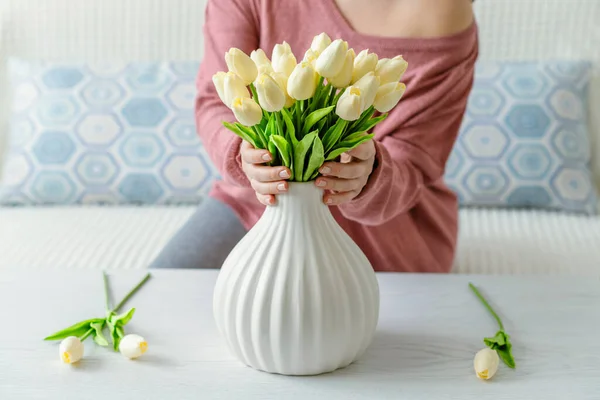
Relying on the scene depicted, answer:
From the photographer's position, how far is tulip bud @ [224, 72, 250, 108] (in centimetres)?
73

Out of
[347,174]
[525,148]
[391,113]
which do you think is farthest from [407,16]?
[525,148]

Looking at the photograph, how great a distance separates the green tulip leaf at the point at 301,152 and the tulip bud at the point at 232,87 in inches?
2.8

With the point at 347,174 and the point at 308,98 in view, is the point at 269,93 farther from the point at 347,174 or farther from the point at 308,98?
the point at 347,174


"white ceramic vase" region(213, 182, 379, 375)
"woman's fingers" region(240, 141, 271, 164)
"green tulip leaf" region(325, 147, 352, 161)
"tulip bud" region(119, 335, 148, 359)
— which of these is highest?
"green tulip leaf" region(325, 147, 352, 161)

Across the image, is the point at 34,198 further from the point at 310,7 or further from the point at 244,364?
the point at 244,364

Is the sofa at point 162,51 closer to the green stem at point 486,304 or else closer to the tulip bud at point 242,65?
the green stem at point 486,304

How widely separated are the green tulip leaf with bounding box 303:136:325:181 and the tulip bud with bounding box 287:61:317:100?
46 millimetres

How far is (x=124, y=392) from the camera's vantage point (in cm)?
77

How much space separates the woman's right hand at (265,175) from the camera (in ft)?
2.55

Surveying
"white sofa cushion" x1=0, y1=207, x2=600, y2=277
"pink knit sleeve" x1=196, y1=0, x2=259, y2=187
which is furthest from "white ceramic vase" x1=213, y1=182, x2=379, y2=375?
"white sofa cushion" x1=0, y1=207, x2=600, y2=277

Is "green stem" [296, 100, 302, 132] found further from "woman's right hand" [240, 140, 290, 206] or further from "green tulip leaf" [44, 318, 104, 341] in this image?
"green tulip leaf" [44, 318, 104, 341]

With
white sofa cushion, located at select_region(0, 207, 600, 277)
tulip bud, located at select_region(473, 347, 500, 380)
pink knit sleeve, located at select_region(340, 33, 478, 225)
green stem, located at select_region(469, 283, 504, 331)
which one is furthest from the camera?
white sofa cushion, located at select_region(0, 207, 600, 277)

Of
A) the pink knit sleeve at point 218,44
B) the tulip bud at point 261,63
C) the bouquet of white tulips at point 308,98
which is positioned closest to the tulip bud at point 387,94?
the bouquet of white tulips at point 308,98

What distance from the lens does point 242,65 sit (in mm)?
734
